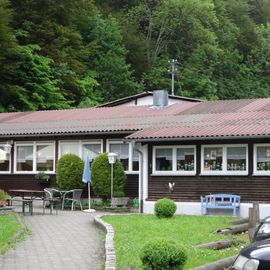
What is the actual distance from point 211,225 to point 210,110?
10.3 m

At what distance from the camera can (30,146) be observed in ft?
91.3

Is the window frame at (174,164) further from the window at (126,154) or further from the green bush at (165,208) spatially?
the green bush at (165,208)

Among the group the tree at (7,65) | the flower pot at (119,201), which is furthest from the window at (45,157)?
the tree at (7,65)

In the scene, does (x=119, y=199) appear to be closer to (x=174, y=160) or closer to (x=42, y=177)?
(x=174, y=160)

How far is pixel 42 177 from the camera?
26.9m

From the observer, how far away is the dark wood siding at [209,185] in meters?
20.5

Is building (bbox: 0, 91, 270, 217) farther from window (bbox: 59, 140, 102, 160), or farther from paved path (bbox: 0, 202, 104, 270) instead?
paved path (bbox: 0, 202, 104, 270)

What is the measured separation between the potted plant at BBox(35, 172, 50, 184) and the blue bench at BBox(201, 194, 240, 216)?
834 centimetres

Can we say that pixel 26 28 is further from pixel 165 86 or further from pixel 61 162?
pixel 61 162

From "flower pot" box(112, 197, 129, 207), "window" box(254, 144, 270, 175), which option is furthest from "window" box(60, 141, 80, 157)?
"window" box(254, 144, 270, 175)

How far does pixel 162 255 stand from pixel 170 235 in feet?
17.6

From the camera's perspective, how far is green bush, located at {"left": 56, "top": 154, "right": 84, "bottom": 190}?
990 inches

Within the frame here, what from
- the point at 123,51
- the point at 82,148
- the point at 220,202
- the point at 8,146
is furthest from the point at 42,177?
the point at 123,51

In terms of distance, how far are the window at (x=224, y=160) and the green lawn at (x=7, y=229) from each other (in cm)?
697
